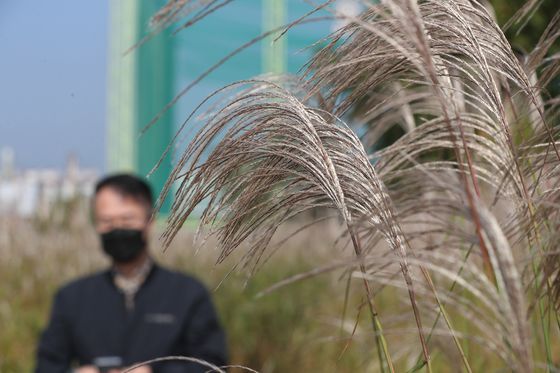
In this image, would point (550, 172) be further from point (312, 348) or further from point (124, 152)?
point (124, 152)

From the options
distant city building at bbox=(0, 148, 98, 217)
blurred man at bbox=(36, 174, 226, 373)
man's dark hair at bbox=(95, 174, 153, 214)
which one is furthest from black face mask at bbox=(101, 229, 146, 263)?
distant city building at bbox=(0, 148, 98, 217)

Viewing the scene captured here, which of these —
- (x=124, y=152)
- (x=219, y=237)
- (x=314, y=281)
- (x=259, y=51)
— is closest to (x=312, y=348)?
(x=314, y=281)

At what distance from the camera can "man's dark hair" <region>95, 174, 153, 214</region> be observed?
13.6 feet

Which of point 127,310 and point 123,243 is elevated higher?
point 123,243

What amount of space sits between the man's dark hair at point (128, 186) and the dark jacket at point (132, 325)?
1.19 ft

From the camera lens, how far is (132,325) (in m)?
4.21

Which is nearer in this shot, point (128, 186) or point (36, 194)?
point (128, 186)

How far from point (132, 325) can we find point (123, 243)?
0.40 m

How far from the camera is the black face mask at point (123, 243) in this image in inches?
163

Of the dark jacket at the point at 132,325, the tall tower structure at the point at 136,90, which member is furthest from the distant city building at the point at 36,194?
the dark jacket at the point at 132,325

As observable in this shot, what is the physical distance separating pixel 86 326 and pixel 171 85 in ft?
20.3

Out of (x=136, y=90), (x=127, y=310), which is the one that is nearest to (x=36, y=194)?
(x=136, y=90)

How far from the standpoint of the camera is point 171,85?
10102 millimetres

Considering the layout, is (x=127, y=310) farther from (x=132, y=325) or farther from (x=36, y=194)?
(x=36, y=194)
